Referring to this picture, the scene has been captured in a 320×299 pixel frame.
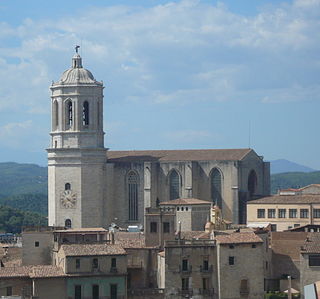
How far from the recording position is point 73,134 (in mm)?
105000

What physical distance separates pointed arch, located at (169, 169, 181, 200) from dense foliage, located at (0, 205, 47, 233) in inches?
1660

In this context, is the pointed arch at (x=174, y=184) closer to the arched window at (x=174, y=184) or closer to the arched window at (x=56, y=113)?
the arched window at (x=174, y=184)

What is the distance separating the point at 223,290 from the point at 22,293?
10883mm

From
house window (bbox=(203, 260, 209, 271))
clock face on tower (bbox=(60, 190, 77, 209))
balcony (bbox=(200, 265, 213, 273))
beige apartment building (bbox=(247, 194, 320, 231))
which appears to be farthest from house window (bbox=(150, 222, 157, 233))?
clock face on tower (bbox=(60, 190, 77, 209))

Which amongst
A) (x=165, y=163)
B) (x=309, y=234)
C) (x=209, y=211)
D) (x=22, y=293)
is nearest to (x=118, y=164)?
(x=165, y=163)

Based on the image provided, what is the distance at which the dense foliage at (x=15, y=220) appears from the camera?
147m

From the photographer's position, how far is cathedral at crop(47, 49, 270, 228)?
10338cm

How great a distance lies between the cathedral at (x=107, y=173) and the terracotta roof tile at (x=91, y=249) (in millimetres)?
33410

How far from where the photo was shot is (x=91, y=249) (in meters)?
68.9

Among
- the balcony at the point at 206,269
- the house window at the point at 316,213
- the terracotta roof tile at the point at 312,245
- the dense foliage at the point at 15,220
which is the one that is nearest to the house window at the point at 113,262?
the balcony at the point at 206,269

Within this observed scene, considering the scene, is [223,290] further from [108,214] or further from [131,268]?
[108,214]

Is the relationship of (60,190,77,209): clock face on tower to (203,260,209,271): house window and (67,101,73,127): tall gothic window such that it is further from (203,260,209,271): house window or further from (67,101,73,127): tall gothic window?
(203,260,209,271): house window

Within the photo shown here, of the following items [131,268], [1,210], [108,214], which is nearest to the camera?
[131,268]

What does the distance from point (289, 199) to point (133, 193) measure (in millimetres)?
14782
